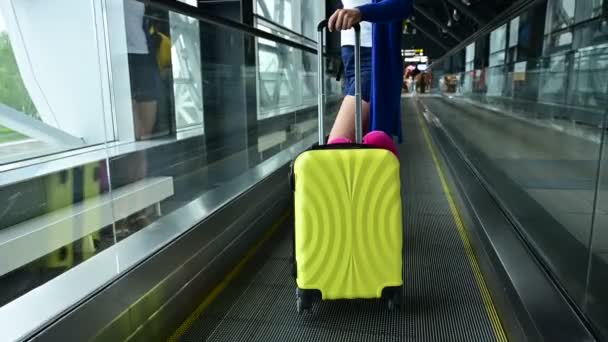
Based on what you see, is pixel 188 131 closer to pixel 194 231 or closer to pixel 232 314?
pixel 194 231

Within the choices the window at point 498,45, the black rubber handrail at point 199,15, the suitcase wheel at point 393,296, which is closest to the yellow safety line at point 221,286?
the suitcase wheel at point 393,296

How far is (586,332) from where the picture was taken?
57.1 inches

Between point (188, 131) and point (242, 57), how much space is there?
3.15 ft

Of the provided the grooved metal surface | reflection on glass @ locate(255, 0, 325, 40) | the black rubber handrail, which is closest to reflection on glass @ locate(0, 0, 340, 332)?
the black rubber handrail

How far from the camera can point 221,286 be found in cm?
234

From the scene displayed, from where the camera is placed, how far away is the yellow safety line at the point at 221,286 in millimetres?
1937

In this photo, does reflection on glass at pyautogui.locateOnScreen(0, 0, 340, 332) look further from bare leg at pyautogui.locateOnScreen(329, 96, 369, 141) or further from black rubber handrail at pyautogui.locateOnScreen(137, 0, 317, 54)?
bare leg at pyautogui.locateOnScreen(329, 96, 369, 141)

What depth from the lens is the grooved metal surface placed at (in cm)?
187

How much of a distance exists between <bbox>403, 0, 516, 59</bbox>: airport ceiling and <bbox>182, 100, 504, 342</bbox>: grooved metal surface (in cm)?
1591

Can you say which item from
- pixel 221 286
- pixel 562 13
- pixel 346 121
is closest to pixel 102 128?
pixel 221 286

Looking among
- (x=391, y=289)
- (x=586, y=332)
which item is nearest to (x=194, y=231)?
(x=391, y=289)

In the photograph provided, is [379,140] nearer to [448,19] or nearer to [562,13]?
[562,13]

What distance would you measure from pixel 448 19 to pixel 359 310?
1243 inches

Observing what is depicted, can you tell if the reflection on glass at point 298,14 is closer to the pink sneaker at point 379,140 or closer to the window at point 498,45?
the window at point 498,45
